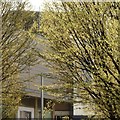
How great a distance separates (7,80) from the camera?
7.61 metres

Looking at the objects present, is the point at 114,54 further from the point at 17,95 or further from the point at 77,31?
the point at 17,95

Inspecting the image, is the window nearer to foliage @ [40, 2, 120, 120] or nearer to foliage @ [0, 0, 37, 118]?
foliage @ [0, 0, 37, 118]

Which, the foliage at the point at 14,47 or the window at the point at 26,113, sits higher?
the foliage at the point at 14,47

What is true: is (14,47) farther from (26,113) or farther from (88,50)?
(26,113)

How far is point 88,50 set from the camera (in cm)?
595

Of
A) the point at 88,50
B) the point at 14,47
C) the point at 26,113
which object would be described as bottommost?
the point at 26,113

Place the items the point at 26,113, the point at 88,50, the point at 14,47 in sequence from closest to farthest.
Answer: the point at 88,50 → the point at 14,47 → the point at 26,113

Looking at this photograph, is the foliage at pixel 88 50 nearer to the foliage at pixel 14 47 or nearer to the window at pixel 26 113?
the foliage at pixel 14 47

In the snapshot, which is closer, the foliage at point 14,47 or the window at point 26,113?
the foliage at point 14,47

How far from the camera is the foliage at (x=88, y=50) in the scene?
5.66 metres

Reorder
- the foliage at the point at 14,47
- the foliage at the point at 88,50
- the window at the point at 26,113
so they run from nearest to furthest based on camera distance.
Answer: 1. the foliage at the point at 88,50
2. the foliage at the point at 14,47
3. the window at the point at 26,113

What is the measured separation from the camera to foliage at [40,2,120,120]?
566 centimetres

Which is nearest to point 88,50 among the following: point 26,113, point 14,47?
point 14,47

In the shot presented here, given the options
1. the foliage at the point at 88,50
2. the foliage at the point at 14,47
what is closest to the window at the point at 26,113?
the foliage at the point at 14,47
